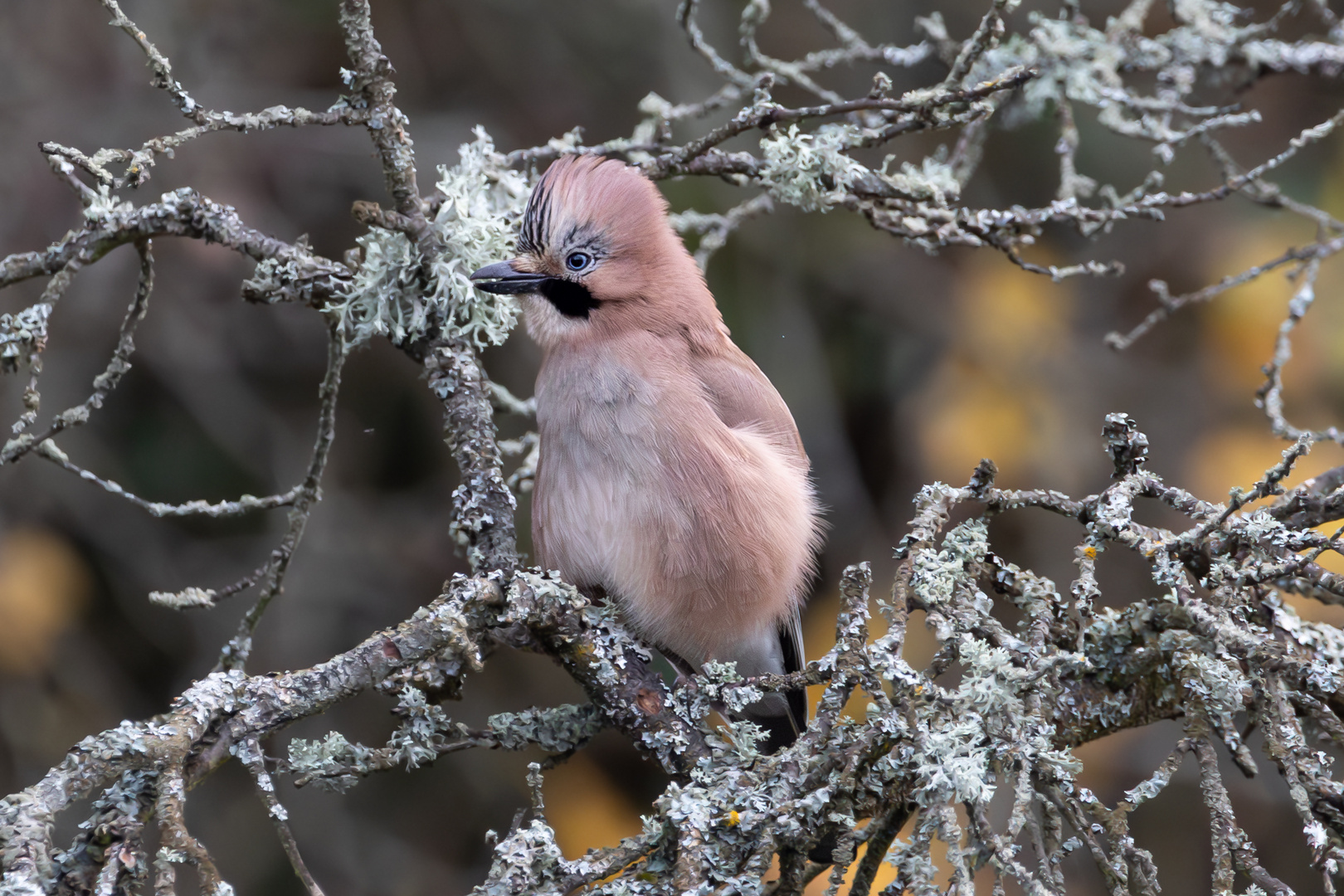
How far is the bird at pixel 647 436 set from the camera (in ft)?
9.45

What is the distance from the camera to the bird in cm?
288

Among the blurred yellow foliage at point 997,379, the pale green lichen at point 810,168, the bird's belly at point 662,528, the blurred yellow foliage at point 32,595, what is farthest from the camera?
the blurred yellow foliage at point 997,379

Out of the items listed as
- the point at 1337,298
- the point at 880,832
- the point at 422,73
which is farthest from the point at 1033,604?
the point at 422,73

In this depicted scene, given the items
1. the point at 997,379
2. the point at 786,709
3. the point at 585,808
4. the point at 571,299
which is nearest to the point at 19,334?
the point at 571,299

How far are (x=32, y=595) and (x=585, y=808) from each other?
240cm

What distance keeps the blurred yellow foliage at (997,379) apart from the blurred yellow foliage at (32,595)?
148 inches

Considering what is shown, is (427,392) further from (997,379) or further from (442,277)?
(997,379)

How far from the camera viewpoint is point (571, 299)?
10.3ft

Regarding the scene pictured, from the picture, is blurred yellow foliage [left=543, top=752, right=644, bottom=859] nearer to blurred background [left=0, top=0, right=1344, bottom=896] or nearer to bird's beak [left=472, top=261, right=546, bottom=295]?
blurred background [left=0, top=0, right=1344, bottom=896]

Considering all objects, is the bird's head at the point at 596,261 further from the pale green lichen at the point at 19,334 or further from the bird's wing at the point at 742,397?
the pale green lichen at the point at 19,334

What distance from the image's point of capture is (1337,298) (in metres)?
4.91

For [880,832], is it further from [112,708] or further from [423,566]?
[112,708]

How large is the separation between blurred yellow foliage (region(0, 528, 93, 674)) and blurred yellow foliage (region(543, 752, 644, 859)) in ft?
7.04

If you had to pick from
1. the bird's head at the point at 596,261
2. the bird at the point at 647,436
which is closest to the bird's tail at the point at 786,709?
the bird at the point at 647,436
